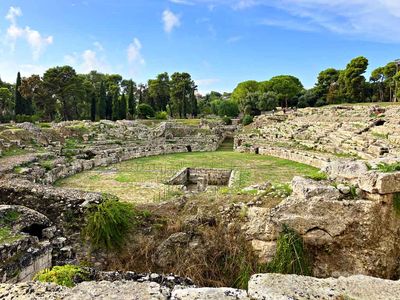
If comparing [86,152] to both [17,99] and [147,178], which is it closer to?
[147,178]

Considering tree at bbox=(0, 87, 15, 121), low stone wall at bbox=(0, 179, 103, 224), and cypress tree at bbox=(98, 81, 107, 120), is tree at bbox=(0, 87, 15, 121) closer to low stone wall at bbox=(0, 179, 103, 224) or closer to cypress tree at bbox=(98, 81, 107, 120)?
cypress tree at bbox=(98, 81, 107, 120)

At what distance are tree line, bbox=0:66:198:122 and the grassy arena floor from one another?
24575 millimetres

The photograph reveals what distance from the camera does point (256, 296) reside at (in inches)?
124

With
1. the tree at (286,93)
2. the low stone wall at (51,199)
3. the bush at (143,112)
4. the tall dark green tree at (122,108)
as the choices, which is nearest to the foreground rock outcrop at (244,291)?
the low stone wall at (51,199)

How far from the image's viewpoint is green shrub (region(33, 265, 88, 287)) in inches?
150

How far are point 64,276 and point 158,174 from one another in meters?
13.5

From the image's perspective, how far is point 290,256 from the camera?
5680 millimetres

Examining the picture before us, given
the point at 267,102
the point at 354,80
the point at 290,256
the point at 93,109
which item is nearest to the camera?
the point at 290,256

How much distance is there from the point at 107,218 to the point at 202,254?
2.18 meters

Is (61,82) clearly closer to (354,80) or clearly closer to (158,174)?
(158,174)

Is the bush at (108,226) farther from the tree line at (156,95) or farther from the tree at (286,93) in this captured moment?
the tree at (286,93)

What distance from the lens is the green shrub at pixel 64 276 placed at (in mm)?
3806

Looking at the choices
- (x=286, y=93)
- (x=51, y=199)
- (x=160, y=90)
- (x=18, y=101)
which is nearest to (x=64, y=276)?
(x=51, y=199)

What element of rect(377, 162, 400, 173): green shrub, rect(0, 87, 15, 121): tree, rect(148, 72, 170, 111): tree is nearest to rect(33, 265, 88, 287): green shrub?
rect(377, 162, 400, 173): green shrub
